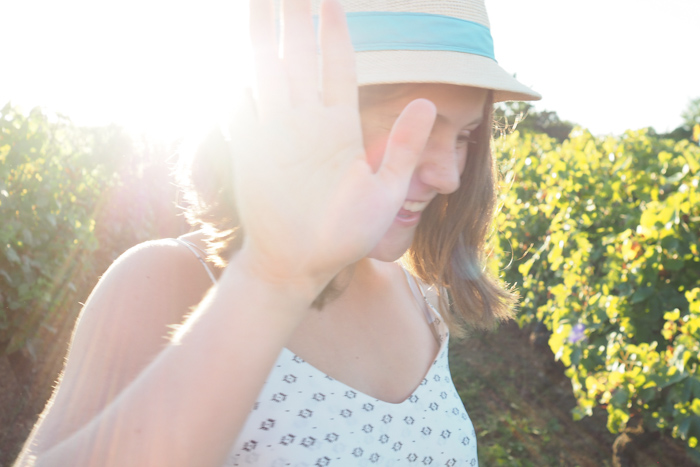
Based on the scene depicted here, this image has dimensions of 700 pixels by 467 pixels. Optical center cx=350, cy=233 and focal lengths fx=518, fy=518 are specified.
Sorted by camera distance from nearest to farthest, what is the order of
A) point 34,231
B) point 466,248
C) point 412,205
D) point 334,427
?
point 334,427
point 412,205
point 466,248
point 34,231

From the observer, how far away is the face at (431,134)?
1334mm

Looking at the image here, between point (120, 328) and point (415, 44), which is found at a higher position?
point (415, 44)

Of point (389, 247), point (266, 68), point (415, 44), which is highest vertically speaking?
point (415, 44)

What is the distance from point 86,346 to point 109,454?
378mm

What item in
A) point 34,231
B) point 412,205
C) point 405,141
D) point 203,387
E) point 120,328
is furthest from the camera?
point 34,231

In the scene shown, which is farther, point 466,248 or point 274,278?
point 466,248

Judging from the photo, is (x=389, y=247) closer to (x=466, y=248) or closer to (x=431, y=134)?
(x=431, y=134)

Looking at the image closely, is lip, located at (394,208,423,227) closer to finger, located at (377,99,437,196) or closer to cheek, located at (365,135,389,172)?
cheek, located at (365,135,389,172)

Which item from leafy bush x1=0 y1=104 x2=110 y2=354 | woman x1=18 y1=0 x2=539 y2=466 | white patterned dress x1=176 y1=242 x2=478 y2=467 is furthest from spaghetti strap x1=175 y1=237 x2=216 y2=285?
leafy bush x1=0 y1=104 x2=110 y2=354

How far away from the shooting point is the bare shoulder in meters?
0.99

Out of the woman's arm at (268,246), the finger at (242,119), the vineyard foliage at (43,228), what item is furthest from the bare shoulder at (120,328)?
the vineyard foliage at (43,228)

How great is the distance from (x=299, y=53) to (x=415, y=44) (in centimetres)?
56

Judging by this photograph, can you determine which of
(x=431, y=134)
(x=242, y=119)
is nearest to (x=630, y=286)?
(x=431, y=134)

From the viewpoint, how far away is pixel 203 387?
746mm
